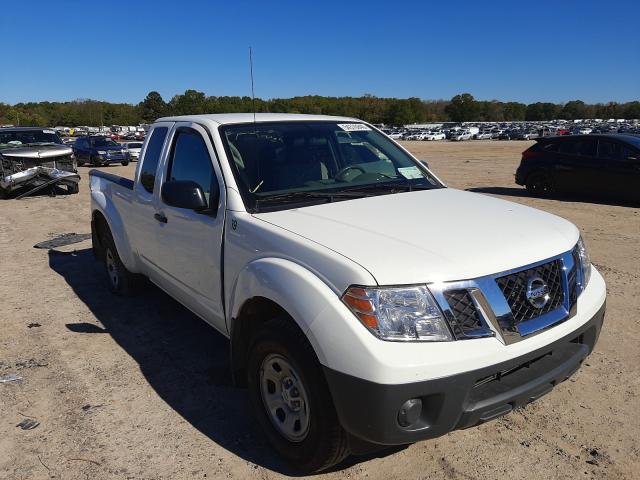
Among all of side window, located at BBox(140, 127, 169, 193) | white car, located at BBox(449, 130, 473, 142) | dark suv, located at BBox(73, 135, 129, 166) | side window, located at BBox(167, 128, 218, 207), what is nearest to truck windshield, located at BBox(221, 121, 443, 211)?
side window, located at BBox(167, 128, 218, 207)

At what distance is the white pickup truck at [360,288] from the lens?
7.43 feet

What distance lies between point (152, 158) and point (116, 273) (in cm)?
172

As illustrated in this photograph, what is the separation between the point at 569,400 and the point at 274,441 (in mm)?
1975

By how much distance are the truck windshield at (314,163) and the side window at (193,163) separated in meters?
0.19

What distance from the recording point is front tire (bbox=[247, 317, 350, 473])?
8.09 feet

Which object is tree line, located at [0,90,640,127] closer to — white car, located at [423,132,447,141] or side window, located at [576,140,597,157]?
white car, located at [423,132,447,141]

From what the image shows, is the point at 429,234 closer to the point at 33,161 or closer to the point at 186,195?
the point at 186,195

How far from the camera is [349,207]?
3197 mm

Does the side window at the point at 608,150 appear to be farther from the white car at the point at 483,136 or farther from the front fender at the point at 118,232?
the white car at the point at 483,136

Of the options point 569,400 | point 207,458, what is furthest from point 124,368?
point 569,400

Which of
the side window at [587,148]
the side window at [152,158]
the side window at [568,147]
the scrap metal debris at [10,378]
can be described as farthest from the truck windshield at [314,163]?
the side window at [568,147]

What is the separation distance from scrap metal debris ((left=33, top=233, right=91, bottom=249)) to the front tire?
6798 mm

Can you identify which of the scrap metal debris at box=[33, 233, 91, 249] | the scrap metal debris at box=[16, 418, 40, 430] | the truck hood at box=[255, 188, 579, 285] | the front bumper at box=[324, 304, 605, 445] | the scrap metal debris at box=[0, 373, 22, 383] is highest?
the truck hood at box=[255, 188, 579, 285]

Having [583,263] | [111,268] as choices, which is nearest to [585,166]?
[583,263]
